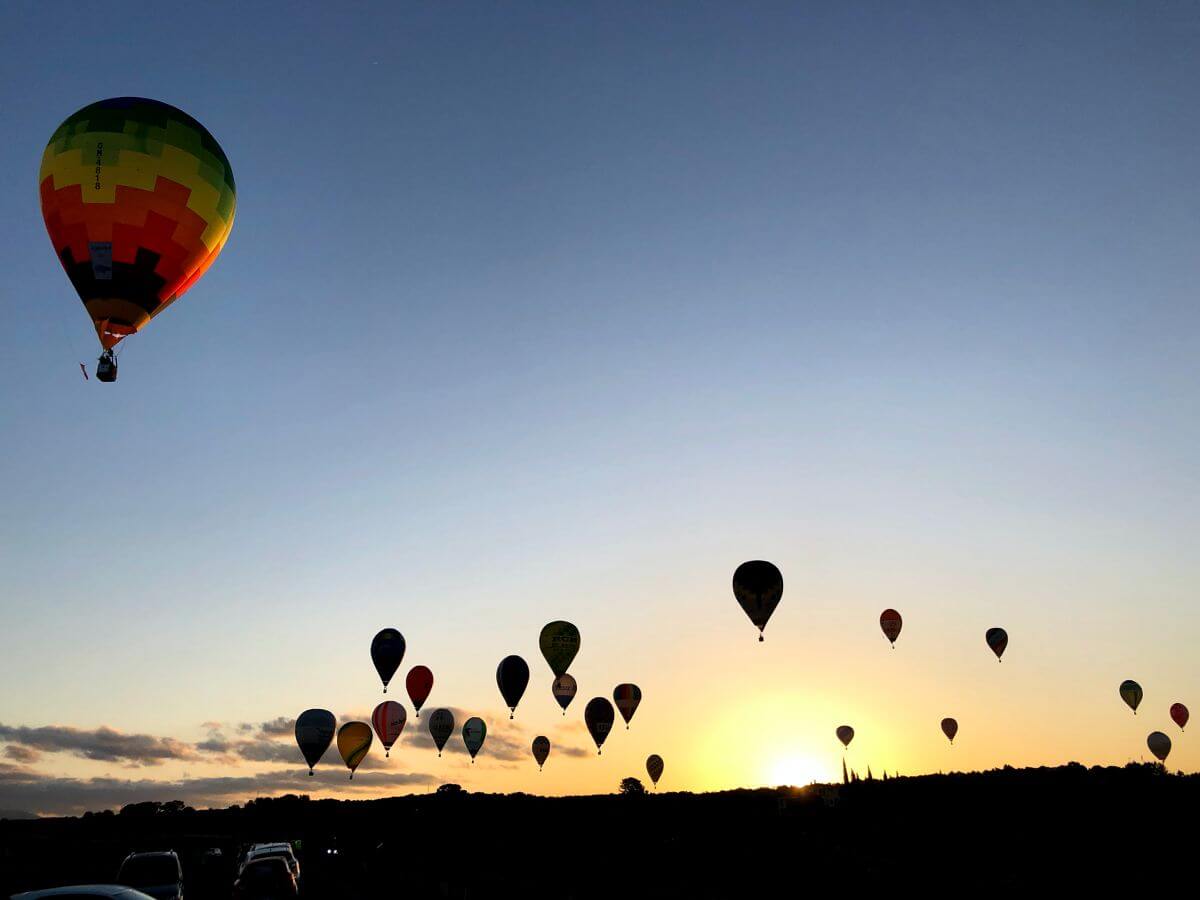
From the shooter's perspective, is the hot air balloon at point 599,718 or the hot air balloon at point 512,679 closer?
the hot air balloon at point 512,679

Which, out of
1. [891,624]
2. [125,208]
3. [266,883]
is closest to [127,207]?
[125,208]

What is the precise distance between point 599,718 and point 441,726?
12983 mm

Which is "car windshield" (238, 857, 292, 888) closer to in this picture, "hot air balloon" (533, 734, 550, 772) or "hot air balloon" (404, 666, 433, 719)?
"hot air balloon" (404, 666, 433, 719)

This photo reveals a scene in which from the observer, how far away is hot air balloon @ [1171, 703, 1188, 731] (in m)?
79.4

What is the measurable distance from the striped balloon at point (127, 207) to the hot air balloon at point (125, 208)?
3 cm

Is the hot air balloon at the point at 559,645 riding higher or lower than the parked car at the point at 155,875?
higher

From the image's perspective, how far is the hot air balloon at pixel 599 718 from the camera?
65375mm

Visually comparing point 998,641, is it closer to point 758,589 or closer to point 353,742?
point 758,589

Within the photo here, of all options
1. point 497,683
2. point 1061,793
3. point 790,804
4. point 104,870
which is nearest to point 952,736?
point 790,804

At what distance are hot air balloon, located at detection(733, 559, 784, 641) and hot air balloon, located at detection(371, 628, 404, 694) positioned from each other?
65.7 feet

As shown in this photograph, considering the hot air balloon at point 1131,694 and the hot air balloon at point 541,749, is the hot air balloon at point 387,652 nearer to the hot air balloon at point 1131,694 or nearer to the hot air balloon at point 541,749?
the hot air balloon at point 541,749

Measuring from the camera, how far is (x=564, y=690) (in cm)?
6444

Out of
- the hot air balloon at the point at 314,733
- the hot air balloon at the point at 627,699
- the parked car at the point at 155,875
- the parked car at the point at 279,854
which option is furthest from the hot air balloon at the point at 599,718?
the parked car at the point at 155,875

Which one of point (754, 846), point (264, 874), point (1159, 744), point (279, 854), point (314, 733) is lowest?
point (264, 874)
